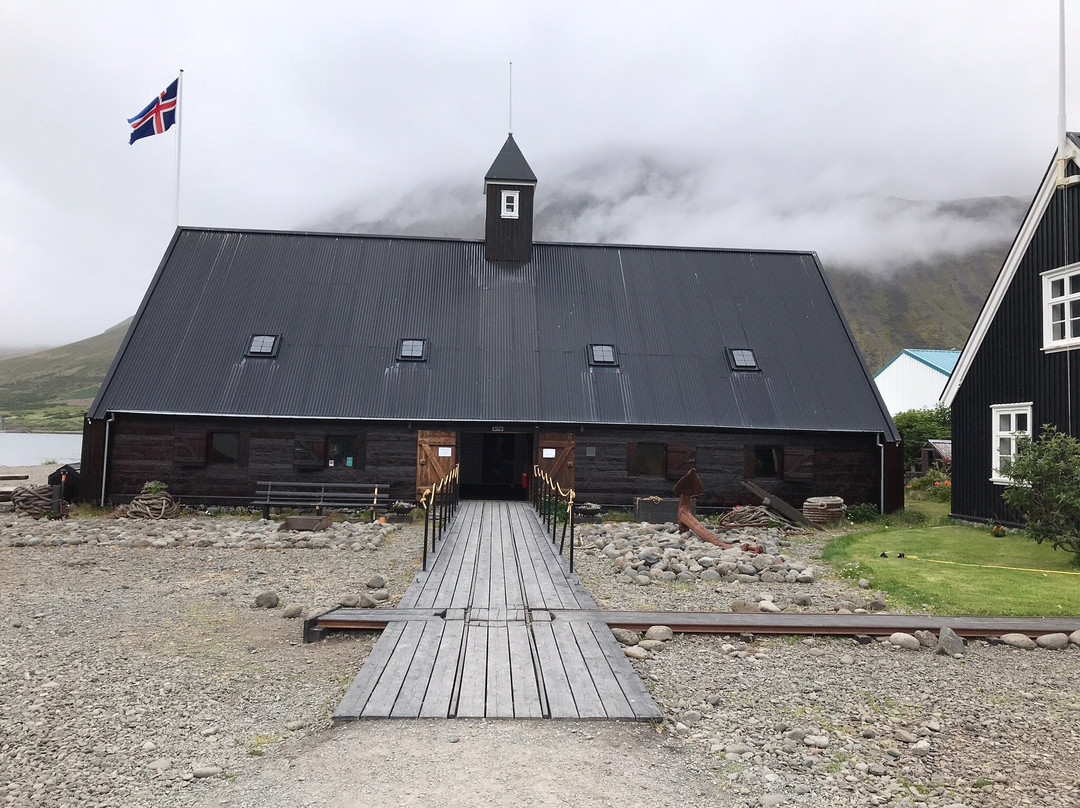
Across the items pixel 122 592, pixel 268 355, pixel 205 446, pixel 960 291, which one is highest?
pixel 960 291

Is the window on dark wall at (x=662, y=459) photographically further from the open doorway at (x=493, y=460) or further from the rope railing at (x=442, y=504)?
the open doorway at (x=493, y=460)

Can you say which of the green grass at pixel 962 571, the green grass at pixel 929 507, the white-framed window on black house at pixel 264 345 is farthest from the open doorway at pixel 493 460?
the green grass at pixel 962 571

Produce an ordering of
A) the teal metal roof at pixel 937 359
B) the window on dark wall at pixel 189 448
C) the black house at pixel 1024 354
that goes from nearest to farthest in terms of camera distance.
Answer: the black house at pixel 1024 354 < the window on dark wall at pixel 189 448 < the teal metal roof at pixel 937 359

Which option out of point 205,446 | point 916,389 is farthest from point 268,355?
point 916,389

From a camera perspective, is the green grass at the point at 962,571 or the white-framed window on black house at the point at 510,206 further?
the white-framed window on black house at the point at 510,206

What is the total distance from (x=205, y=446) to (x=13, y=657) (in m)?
13.9

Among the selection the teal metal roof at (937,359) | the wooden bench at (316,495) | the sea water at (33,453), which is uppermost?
the teal metal roof at (937,359)

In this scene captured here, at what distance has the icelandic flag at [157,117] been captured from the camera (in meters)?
25.5

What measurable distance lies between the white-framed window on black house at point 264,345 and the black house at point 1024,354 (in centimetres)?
1890

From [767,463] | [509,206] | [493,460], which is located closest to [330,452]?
[493,460]

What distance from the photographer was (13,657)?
8.10 metres

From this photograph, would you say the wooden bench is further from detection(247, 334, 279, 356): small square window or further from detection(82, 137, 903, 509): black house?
detection(247, 334, 279, 356): small square window

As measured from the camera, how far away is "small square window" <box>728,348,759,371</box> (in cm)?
2350

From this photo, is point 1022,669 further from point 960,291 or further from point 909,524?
point 960,291
